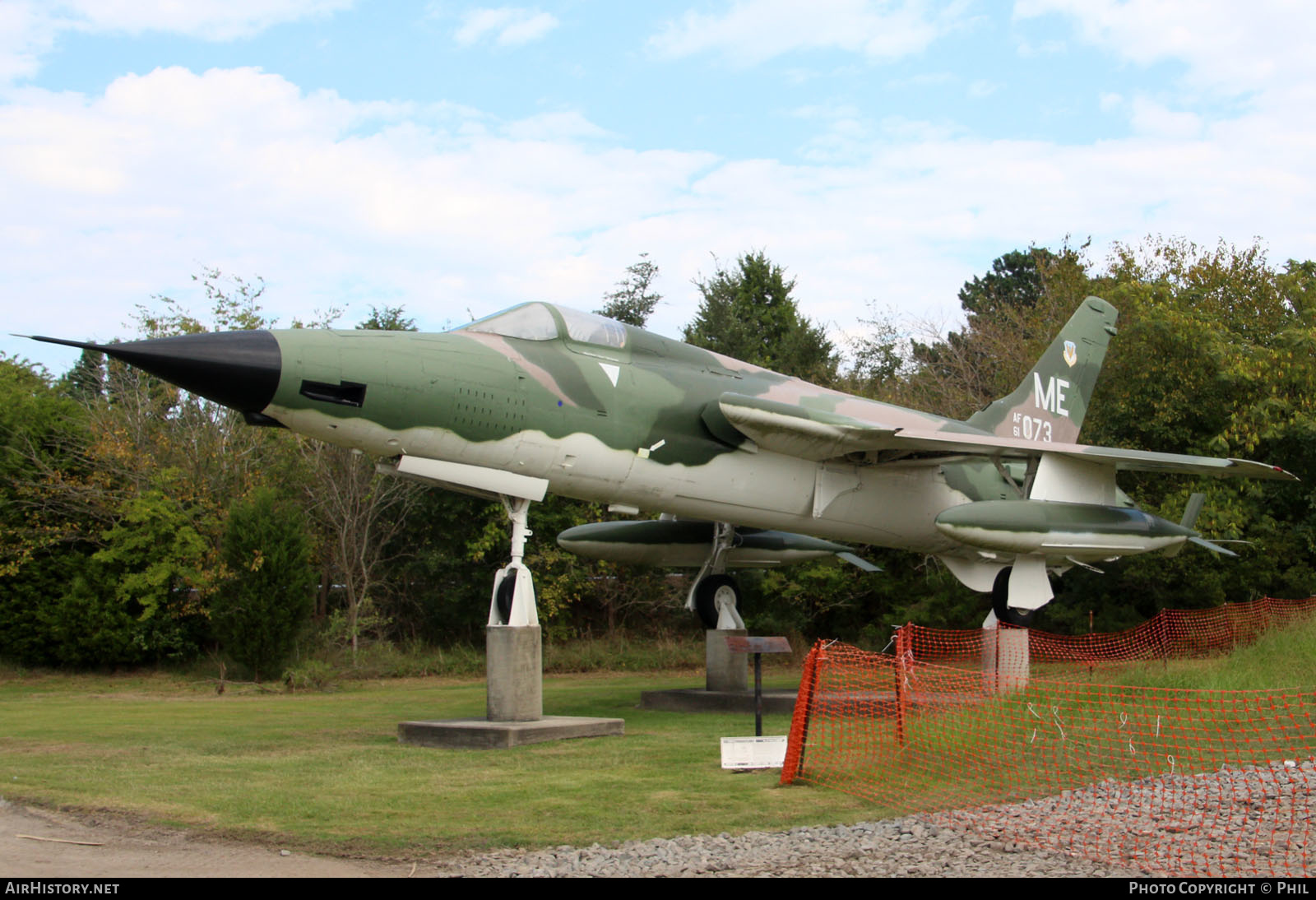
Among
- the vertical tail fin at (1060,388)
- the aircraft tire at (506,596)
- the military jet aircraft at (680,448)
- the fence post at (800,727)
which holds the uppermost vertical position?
the vertical tail fin at (1060,388)

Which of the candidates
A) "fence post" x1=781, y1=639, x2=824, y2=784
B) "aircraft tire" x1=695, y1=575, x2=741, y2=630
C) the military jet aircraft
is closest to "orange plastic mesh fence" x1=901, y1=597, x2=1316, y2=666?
the military jet aircraft

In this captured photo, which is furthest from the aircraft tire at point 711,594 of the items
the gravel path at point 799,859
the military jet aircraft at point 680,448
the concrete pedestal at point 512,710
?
the gravel path at point 799,859

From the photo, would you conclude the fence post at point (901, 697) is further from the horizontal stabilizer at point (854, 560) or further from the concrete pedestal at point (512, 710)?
the horizontal stabilizer at point (854, 560)

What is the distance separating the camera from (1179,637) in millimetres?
16797

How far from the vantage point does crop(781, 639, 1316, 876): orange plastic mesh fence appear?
5.80 meters

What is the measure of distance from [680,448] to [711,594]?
346cm

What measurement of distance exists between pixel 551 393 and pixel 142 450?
49.1 ft

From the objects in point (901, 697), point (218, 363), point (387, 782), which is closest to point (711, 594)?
point (901, 697)

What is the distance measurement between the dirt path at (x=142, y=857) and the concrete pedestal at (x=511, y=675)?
13.5ft

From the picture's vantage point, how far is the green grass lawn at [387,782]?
617 cm

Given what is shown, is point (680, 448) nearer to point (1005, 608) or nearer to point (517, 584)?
point (517, 584)

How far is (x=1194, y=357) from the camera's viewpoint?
18578mm

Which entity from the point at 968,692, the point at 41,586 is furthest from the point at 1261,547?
the point at 41,586

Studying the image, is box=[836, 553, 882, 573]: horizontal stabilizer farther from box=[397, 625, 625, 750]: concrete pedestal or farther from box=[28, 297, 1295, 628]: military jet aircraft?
box=[397, 625, 625, 750]: concrete pedestal
